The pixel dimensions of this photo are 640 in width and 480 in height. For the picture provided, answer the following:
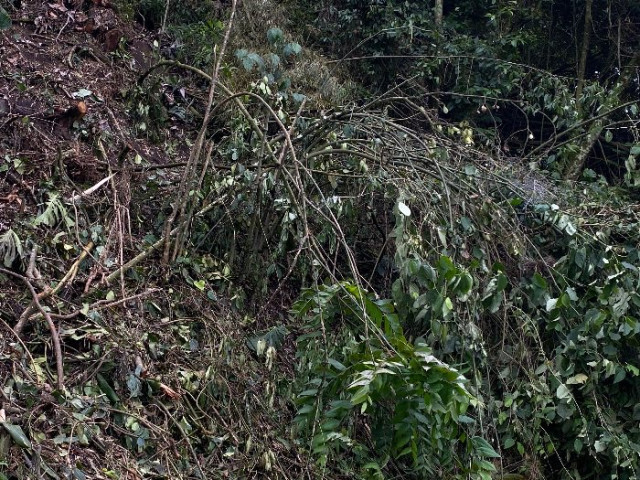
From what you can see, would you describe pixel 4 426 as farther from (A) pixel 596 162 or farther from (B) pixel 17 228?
(A) pixel 596 162

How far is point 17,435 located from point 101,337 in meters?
0.99

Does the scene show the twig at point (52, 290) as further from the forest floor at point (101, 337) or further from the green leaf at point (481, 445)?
the green leaf at point (481, 445)

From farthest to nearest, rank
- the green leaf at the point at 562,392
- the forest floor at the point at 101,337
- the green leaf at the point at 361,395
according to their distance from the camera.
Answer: the green leaf at the point at 562,392, the forest floor at the point at 101,337, the green leaf at the point at 361,395

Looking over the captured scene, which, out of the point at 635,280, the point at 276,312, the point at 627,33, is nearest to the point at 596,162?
the point at 627,33

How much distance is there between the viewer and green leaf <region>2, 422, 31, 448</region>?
9.77 feet

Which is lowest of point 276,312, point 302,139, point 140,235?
point 276,312

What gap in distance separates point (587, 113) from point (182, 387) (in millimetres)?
4834

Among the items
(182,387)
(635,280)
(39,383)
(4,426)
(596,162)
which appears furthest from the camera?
(596,162)

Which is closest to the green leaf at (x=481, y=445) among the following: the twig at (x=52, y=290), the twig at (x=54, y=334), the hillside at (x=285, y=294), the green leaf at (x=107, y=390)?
the hillside at (x=285, y=294)

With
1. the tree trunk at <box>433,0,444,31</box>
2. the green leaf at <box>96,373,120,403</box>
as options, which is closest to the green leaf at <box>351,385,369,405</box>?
the green leaf at <box>96,373,120,403</box>

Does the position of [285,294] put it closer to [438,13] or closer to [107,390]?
[107,390]

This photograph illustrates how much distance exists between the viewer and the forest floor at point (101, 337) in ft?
11.2

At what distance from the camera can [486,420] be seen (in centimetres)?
418

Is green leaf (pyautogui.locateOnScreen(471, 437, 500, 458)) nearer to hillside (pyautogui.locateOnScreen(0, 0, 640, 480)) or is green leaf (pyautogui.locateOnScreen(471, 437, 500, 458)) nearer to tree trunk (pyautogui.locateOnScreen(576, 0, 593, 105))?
hillside (pyautogui.locateOnScreen(0, 0, 640, 480))
